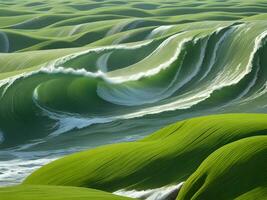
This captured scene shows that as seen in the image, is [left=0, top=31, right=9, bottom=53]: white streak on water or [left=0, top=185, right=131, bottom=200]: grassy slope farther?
[left=0, top=31, right=9, bottom=53]: white streak on water

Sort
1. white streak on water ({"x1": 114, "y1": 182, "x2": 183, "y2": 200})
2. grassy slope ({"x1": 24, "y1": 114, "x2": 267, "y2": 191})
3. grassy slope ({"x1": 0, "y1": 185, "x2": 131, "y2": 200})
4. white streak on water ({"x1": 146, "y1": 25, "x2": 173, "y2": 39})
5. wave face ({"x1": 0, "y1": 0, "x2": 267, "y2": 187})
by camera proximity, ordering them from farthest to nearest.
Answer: white streak on water ({"x1": 146, "y1": 25, "x2": 173, "y2": 39}), wave face ({"x1": 0, "y1": 0, "x2": 267, "y2": 187}), grassy slope ({"x1": 24, "y1": 114, "x2": 267, "y2": 191}), white streak on water ({"x1": 114, "y1": 182, "x2": 183, "y2": 200}), grassy slope ({"x1": 0, "y1": 185, "x2": 131, "y2": 200})

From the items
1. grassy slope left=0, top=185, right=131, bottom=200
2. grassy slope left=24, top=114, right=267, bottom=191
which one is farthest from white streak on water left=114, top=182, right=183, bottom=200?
grassy slope left=0, top=185, right=131, bottom=200

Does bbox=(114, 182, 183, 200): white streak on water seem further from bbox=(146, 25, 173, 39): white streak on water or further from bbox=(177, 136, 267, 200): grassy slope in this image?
bbox=(146, 25, 173, 39): white streak on water

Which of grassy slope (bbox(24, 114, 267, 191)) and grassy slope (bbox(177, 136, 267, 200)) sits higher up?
grassy slope (bbox(177, 136, 267, 200))

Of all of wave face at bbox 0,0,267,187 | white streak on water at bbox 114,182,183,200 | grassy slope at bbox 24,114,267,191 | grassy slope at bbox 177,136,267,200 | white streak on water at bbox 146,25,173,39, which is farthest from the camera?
white streak on water at bbox 146,25,173,39

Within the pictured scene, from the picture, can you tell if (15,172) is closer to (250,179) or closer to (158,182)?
(158,182)

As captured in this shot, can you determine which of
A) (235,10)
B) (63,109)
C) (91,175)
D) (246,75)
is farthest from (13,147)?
(235,10)

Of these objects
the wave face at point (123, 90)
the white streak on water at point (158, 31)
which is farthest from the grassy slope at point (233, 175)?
the white streak on water at point (158, 31)
